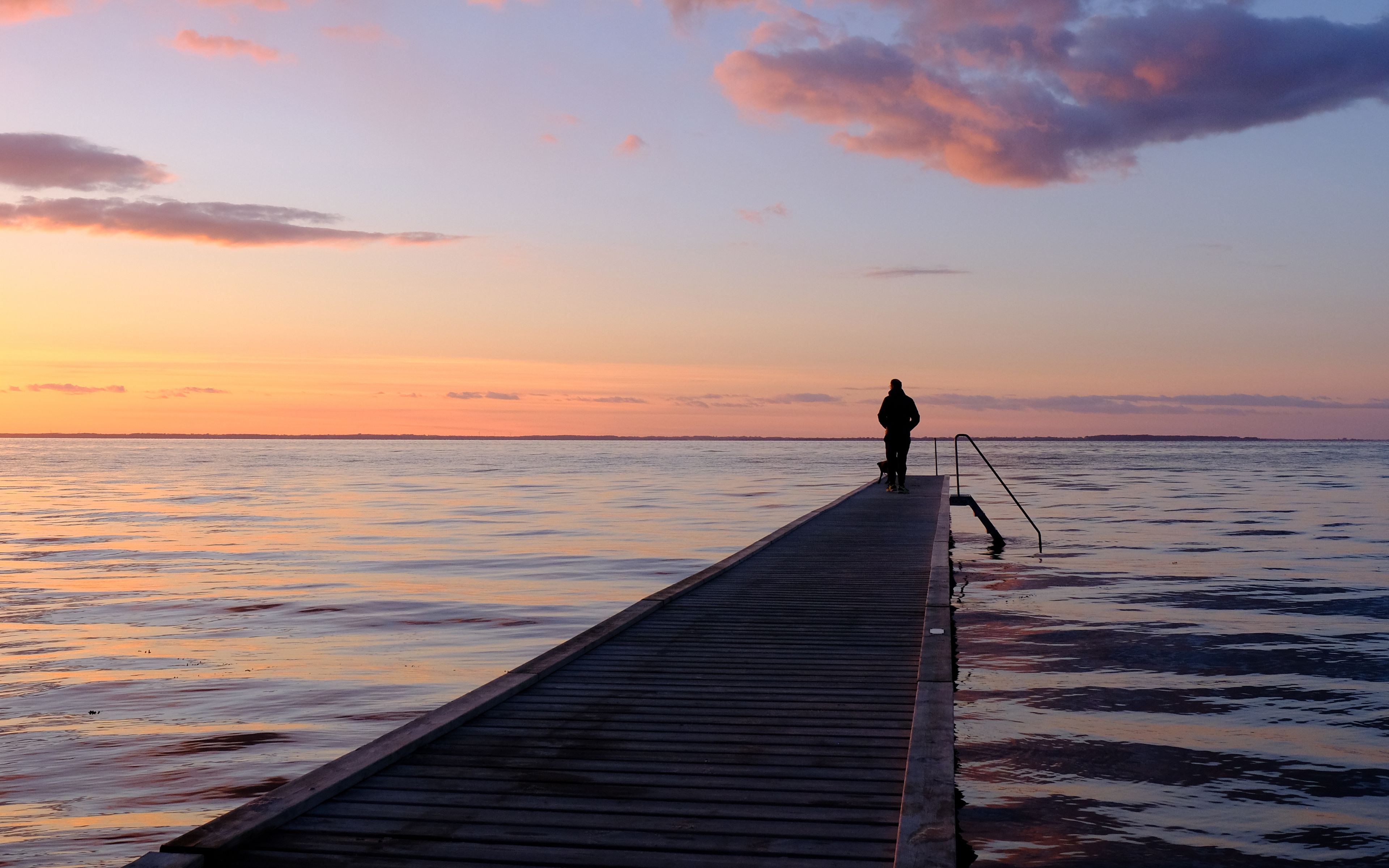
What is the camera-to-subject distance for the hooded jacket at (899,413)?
19953 mm

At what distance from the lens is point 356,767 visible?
16.1 ft

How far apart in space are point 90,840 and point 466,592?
974cm

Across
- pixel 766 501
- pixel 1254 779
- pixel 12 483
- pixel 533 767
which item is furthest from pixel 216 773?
pixel 12 483

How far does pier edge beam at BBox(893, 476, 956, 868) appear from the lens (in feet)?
13.2

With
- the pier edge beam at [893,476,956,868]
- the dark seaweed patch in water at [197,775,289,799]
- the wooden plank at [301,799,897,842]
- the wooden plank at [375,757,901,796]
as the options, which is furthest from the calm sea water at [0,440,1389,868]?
the wooden plank at [301,799,897,842]

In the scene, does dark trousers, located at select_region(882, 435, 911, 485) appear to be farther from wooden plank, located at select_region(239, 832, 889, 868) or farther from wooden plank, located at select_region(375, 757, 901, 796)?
wooden plank, located at select_region(239, 832, 889, 868)

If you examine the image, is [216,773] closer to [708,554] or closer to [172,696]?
[172,696]

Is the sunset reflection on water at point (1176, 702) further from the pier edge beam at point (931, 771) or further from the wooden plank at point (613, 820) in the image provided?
the wooden plank at point (613, 820)

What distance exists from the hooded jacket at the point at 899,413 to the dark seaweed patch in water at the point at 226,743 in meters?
13.8

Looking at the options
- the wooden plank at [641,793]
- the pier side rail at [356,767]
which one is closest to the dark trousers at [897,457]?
the pier side rail at [356,767]

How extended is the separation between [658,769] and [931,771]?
1.33m

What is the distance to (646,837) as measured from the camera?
4.29 m

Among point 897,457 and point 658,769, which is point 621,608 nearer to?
point 658,769

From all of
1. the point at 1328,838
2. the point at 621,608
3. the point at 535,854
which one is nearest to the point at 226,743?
the point at 535,854
